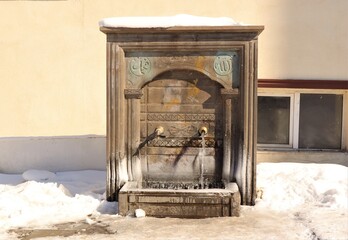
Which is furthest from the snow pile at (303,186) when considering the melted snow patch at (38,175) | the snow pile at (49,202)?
the melted snow patch at (38,175)

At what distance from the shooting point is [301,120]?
27.0 feet

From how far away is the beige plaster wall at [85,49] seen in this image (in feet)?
26.2

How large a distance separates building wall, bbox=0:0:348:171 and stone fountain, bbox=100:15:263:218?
1902 mm

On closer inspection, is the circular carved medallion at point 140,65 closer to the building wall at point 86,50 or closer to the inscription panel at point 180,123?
the inscription panel at point 180,123

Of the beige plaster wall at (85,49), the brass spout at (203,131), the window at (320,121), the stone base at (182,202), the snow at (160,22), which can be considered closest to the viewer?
the stone base at (182,202)

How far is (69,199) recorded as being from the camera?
648 centimetres

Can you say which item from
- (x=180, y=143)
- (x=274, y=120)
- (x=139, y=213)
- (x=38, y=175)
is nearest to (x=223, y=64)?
(x=180, y=143)

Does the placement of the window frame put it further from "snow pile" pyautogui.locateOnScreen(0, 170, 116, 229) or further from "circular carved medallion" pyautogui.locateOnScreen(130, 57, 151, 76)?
"snow pile" pyautogui.locateOnScreen(0, 170, 116, 229)

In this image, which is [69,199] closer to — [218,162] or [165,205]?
[165,205]

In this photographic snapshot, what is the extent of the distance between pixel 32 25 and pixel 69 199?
3506mm

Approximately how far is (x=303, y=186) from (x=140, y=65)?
2665mm

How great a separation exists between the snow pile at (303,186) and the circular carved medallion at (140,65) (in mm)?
2166

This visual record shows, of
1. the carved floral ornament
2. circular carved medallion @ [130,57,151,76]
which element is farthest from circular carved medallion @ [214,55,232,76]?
circular carved medallion @ [130,57,151,76]

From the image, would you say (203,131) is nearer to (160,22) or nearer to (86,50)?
(160,22)
